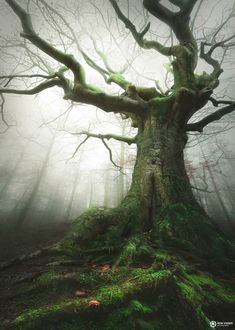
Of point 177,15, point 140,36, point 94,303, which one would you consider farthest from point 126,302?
point 140,36

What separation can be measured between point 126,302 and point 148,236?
1645 millimetres

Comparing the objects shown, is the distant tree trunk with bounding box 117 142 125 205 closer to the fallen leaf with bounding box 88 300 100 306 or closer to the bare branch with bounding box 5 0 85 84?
the bare branch with bounding box 5 0 85 84

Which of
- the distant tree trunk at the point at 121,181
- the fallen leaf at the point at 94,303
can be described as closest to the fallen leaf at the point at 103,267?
the fallen leaf at the point at 94,303

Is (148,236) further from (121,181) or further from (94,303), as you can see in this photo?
(121,181)

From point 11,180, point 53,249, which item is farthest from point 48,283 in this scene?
point 11,180

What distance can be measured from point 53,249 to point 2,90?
3.84m

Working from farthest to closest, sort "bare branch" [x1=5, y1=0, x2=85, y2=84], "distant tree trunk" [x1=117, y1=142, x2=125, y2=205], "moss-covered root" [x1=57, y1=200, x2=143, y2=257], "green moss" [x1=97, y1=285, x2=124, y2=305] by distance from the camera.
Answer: "distant tree trunk" [x1=117, y1=142, x2=125, y2=205] → "bare branch" [x1=5, y1=0, x2=85, y2=84] → "moss-covered root" [x1=57, y1=200, x2=143, y2=257] → "green moss" [x1=97, y1=285, x2=124, y2=305]

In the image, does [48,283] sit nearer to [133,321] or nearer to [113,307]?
[113,307]

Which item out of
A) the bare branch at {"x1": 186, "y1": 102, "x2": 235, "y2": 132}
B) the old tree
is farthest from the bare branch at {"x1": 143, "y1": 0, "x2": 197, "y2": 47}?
the bare branch at {"x1": 186, "y1": 102, "x2": 235, "y2": 132}

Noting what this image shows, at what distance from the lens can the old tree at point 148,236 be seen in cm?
170

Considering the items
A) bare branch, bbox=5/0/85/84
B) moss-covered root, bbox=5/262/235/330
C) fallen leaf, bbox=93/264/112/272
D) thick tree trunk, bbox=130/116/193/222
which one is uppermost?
bare branch, bbox=5/0/85/84

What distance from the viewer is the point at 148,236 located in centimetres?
334

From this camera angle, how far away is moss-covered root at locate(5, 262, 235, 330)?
5.15 feet

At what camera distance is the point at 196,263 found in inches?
109
